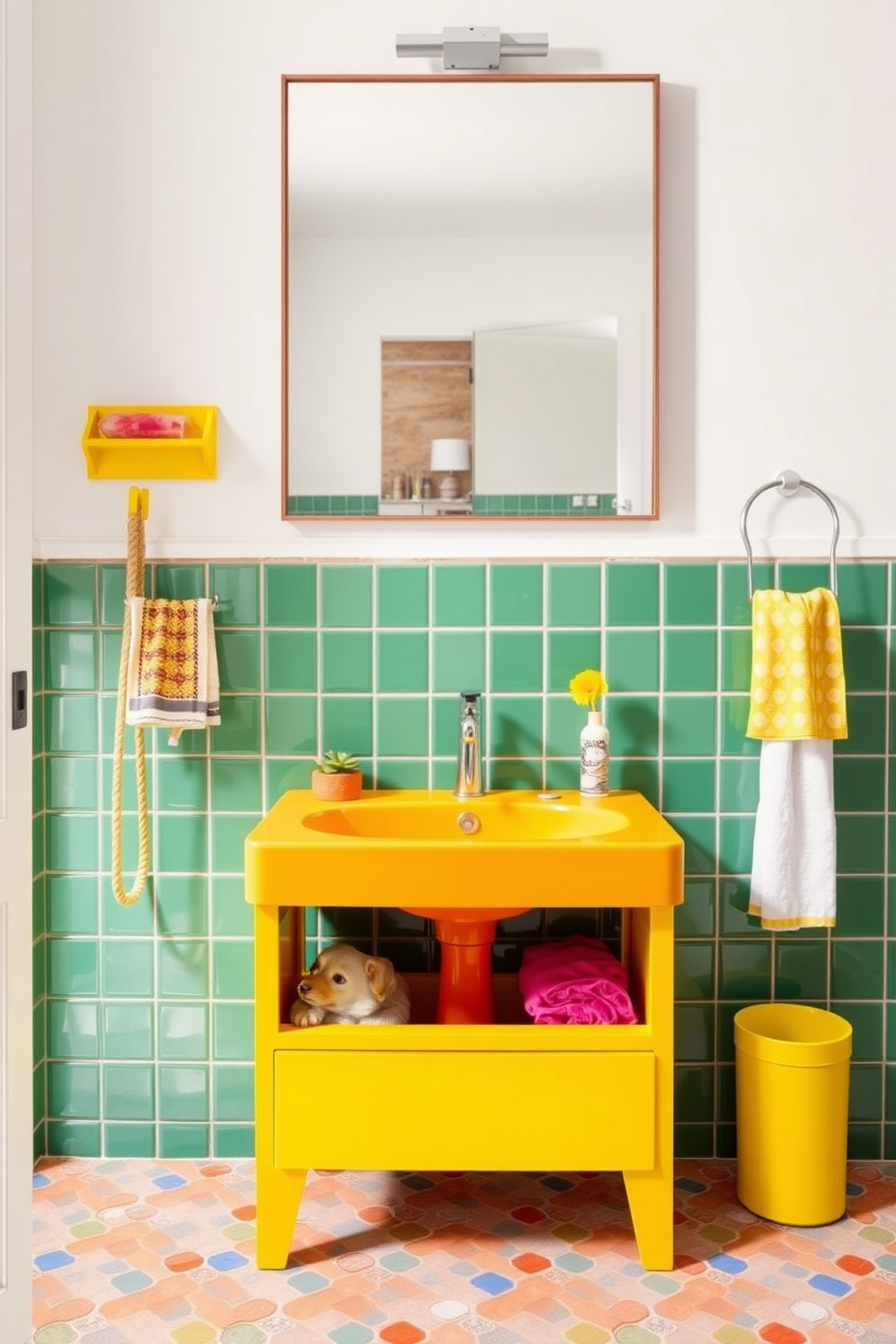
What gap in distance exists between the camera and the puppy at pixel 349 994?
6.93ft

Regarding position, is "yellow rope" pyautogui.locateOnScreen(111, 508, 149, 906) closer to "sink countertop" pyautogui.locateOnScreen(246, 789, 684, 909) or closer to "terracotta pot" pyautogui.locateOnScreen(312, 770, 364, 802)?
"terracotta pot" pyautogui.locateOnScreen(312, 770, 364, 802)

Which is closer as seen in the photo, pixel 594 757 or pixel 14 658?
pixel 14 658

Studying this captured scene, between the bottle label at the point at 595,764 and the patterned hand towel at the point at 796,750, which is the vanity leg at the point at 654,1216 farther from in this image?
the bottle label at the point at 595,764

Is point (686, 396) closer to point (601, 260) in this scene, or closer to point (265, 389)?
point (601, 260)

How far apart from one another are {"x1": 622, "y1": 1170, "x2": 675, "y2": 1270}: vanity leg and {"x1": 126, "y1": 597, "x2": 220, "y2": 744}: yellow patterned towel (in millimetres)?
1139

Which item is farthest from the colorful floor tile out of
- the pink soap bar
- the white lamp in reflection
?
the pink soap bar

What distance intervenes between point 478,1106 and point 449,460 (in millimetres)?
1191

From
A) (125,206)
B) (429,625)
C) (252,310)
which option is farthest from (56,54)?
(429,625)

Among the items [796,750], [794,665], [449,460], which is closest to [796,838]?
[796,750]

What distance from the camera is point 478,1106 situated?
204 cm

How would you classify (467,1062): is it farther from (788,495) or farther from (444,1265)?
(788,495)

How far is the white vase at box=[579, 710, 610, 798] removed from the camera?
2.34 m

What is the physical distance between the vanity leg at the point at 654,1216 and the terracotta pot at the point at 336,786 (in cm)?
84

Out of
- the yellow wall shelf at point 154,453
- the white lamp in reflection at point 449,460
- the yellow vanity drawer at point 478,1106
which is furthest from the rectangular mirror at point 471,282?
the yellow vanity drawer at point 478,1106
